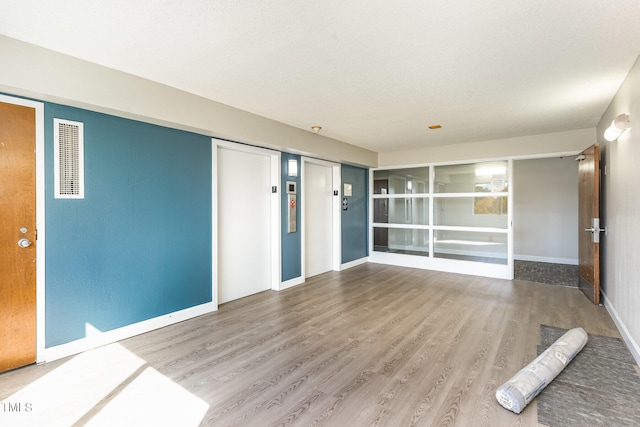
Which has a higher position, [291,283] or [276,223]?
[276,223]

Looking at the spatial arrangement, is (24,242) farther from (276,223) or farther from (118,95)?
(276,223)

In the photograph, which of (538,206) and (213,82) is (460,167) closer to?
(538,206)

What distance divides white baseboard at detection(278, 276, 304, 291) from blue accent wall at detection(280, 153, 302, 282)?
49mm

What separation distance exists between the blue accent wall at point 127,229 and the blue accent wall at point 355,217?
3.23 metres

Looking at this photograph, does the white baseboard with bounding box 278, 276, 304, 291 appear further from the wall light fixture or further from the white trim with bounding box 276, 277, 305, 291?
the wall light fixture

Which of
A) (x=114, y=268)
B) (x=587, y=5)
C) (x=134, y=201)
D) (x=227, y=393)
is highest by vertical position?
(x=587, y=5)

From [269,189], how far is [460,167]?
387cm

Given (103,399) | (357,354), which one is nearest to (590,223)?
(357,354)

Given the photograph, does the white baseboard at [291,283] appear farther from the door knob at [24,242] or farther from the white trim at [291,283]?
the door knob at [24,242]

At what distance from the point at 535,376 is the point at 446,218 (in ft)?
14.6

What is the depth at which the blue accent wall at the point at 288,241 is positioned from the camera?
4.89 metres

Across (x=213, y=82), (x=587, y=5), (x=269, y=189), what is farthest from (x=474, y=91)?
(x=269, y=189)

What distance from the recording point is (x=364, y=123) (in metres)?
4.50

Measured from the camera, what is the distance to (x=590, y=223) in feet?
13.4
